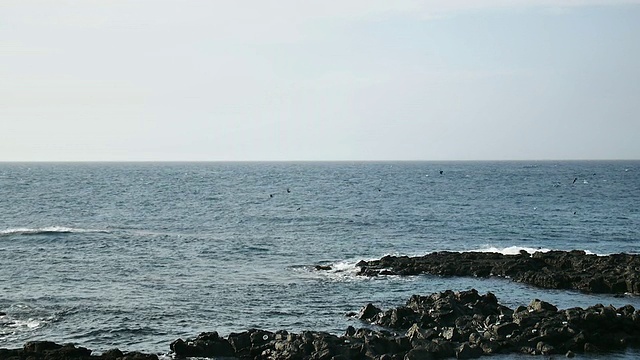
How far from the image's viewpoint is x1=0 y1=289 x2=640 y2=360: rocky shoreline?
33312mm

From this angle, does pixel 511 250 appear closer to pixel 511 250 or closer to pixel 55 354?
pixel 511 250

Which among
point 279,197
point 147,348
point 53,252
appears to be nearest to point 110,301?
point 147,348

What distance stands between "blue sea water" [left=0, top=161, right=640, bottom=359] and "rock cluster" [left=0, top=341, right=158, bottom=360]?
376 centimetres

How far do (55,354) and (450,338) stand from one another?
61.7 feet

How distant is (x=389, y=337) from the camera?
3612 cm

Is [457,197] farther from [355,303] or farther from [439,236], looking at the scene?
[355,303]

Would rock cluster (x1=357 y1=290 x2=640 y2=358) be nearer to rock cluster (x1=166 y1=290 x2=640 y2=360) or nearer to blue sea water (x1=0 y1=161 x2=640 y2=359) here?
rock cluster (x1=166 y1=290 x2=640 y2=360)

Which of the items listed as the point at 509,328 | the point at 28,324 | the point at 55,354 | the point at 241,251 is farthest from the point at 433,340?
the point at 241,251

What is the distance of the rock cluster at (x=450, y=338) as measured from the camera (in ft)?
111

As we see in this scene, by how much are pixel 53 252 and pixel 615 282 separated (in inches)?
1954

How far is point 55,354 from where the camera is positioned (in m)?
32.5

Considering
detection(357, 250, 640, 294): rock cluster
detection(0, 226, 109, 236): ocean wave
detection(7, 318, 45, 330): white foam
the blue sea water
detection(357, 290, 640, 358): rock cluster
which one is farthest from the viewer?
detection(0, 226, 109, 236): ocean wave

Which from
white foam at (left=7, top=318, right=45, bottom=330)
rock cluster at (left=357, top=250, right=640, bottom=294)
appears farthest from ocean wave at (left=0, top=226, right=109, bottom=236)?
white foam at (left=7, top=318, right=45, bottom=330)

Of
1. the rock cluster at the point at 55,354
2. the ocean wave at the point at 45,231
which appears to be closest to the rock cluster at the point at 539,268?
the rock cluster at the point at 55,354
